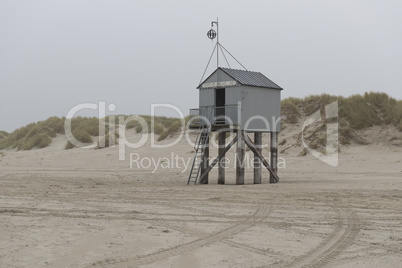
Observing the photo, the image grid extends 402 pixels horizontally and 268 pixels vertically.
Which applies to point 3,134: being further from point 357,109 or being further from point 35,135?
point 357,109

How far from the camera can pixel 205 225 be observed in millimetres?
11539

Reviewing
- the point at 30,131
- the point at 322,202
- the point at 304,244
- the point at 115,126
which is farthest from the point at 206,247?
the point at 30,131

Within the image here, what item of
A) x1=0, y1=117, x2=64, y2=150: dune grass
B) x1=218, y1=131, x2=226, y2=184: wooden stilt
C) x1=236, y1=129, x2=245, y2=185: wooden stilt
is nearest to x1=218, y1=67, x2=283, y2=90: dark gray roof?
x1=236, y1=129, x2=245, y2=185: wooden stilt

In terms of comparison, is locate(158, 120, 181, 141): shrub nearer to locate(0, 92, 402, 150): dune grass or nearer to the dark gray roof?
locate(0, 92, 402, 150): dune grass

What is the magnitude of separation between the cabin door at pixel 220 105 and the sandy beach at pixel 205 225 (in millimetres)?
2986

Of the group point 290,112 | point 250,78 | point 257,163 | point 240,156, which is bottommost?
point 257,163

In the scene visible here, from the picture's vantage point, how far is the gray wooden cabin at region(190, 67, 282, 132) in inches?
875

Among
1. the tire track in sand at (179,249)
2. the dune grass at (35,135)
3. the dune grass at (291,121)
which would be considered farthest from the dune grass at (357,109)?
the tire track in sand at (179,249)

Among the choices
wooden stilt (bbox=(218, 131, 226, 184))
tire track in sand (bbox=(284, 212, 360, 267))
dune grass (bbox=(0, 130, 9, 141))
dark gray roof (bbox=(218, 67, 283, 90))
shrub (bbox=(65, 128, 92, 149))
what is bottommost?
tire track in sand (bbox=(284, 212, 360, 267))

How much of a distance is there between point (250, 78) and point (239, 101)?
5.67 feet

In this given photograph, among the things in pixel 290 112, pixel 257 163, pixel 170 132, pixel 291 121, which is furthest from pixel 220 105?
pixel 170 132

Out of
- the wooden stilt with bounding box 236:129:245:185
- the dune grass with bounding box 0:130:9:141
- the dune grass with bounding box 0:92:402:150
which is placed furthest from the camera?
the dune grass with bounding box 0:130:9:141

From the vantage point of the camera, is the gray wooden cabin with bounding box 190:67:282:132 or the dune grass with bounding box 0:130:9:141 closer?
the gray wooden cabin with bounding box 190:67:282:132

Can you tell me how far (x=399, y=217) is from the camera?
1259cm
